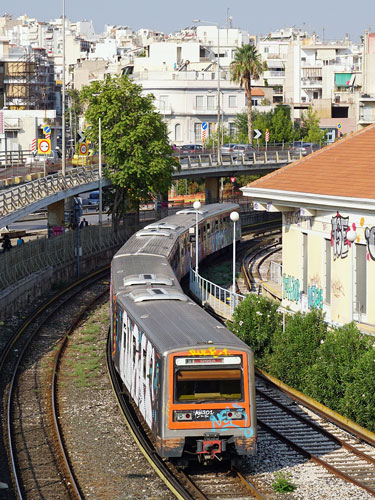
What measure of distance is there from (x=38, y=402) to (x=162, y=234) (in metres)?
14.4

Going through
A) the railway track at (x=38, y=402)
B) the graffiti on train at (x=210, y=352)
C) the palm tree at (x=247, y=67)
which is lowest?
the railway track at (x=38, y=402)

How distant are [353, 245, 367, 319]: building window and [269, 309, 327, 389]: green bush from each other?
9.27 feet

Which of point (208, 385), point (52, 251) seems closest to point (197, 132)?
point (52, 251)

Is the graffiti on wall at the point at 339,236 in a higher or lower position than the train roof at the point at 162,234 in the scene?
higher

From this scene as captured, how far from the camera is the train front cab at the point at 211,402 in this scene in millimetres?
17703

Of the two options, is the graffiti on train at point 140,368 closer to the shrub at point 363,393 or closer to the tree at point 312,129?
the shrub at point 363,393

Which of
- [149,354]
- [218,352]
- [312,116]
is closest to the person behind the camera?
[218,352]

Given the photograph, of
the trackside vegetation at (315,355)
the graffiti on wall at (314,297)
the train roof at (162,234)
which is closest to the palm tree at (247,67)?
the train roof at (162,234)

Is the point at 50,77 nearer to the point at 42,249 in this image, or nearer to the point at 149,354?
the point at 42,249

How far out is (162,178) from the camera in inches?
2226

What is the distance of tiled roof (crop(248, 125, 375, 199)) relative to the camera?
28.8m

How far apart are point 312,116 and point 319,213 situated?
276 ft

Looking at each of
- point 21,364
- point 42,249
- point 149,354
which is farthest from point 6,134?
point 149,354

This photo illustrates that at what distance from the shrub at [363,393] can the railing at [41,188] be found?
21475 millimetres
